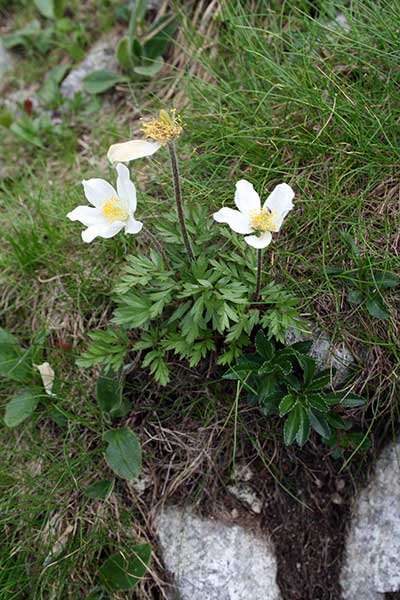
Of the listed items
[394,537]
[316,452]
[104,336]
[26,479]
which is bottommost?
[394,537]

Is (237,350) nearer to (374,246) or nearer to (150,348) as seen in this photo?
(150,348)

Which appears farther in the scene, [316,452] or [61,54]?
[61,54]

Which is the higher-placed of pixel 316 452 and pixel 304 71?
pixel 304 71

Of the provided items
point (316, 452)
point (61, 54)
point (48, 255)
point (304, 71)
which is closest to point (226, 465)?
point (316, 452)

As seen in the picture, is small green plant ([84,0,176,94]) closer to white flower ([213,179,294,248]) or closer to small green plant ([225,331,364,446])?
white flower ([213,179,294,248])

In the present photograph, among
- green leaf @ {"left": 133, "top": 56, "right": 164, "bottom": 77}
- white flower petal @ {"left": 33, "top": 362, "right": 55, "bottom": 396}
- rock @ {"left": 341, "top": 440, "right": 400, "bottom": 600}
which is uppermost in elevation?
green leaf @ {"left": 133, "top": 56, "right": 164, "bottom": 77}

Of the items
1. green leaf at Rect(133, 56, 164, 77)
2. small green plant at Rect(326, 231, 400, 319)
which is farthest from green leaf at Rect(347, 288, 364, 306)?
green leaf at Rect(133, 56, 164, 77)

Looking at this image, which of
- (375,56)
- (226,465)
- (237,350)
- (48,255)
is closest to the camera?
(237,350)

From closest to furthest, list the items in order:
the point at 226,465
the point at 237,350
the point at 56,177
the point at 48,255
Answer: the point at 237,350 < the point at 226,465 < the point at 48,255 < the point at 56,177
